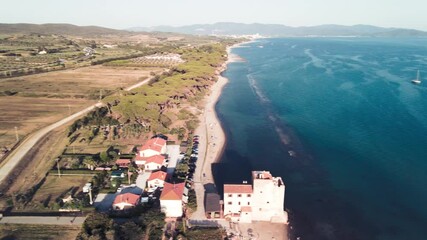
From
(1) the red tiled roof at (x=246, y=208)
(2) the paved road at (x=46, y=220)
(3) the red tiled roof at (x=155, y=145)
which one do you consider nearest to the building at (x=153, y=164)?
(3) the red tiled roof at (x=155, y=145)

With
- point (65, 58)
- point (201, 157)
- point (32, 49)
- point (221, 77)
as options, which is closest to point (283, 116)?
point (201, 157)

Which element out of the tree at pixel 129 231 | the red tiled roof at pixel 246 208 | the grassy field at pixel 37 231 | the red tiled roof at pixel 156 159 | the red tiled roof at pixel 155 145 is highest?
the red tiled roof at pixel 155 145

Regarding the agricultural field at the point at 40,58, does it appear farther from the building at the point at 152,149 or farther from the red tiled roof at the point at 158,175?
the red tiled roof at the point at 158,175

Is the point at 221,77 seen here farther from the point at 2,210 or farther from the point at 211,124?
the point at 2,210

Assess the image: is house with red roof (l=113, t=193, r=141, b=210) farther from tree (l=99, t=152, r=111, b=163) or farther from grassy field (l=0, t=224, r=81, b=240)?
tree (l=99, t=152, r=111, b=163)

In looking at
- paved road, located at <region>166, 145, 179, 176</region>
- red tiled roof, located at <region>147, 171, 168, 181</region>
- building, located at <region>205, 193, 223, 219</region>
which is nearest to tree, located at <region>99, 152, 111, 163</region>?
paved road, located at <region>166, 145, 179, 176</region>

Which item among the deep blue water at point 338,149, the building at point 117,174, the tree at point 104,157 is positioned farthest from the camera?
the tree at point 104,157

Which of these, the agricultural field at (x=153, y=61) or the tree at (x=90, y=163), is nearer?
the tree at (x=90, y=163)

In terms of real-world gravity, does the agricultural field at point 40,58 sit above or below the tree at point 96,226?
above
